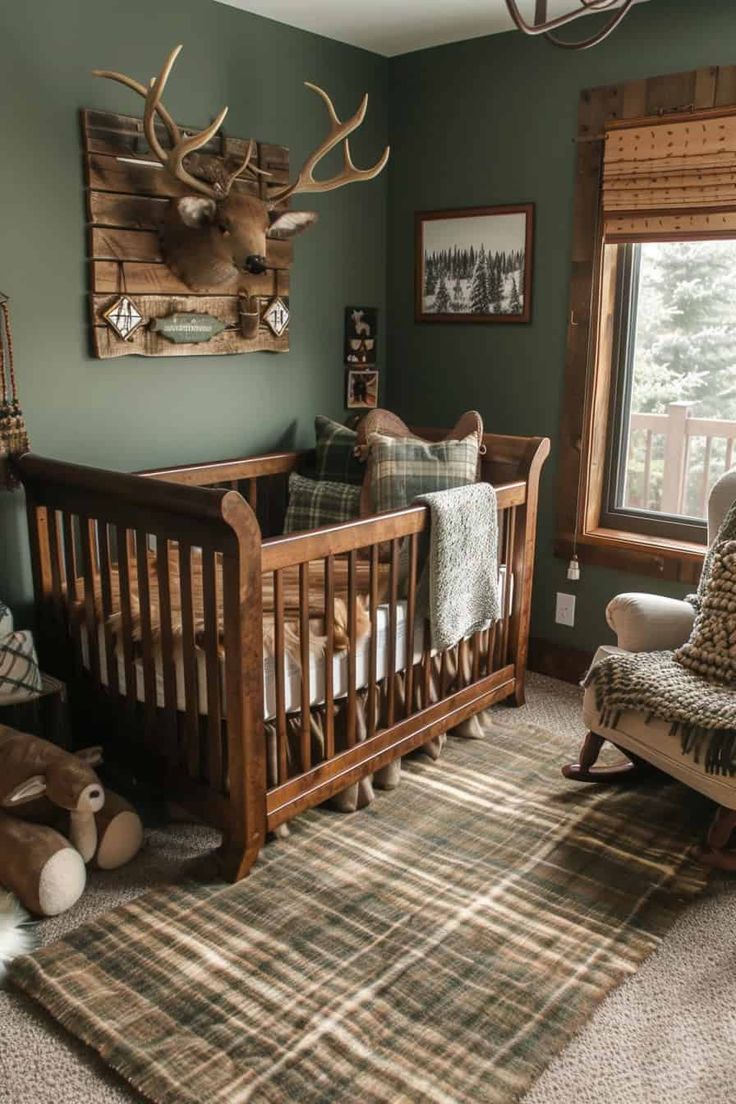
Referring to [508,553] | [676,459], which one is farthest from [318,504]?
[676,459]

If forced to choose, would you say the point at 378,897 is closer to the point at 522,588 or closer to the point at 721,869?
the point at 721,869

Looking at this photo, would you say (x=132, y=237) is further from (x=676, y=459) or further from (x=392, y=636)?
(x=676, y=459)

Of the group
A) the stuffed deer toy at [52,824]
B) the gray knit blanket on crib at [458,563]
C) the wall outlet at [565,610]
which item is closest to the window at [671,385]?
the wall outlet at [565,610]

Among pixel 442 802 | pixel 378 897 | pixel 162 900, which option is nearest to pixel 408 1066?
pixel 378 897

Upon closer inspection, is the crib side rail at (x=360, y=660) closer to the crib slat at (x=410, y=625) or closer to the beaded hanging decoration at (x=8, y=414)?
the crib slat at (x=410, y=625)

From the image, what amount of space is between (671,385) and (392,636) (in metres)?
1.43

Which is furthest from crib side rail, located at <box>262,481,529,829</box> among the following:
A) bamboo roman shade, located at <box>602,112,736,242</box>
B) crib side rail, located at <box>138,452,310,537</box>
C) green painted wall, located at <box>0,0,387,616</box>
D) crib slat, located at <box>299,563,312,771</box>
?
bamboo roman shade, located at <box>602,112,736,242</box>

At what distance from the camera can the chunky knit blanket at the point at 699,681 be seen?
2.27m

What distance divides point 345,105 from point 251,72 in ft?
1.63

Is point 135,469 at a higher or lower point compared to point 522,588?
higher

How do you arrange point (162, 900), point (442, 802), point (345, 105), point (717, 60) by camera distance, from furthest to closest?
point (345, 105), point (717, 60), point (442, 802), point (162, 900)

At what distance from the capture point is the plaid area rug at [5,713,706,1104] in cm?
178

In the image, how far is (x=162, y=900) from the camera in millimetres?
2240

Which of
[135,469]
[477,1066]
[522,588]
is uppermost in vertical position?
[135,469]
